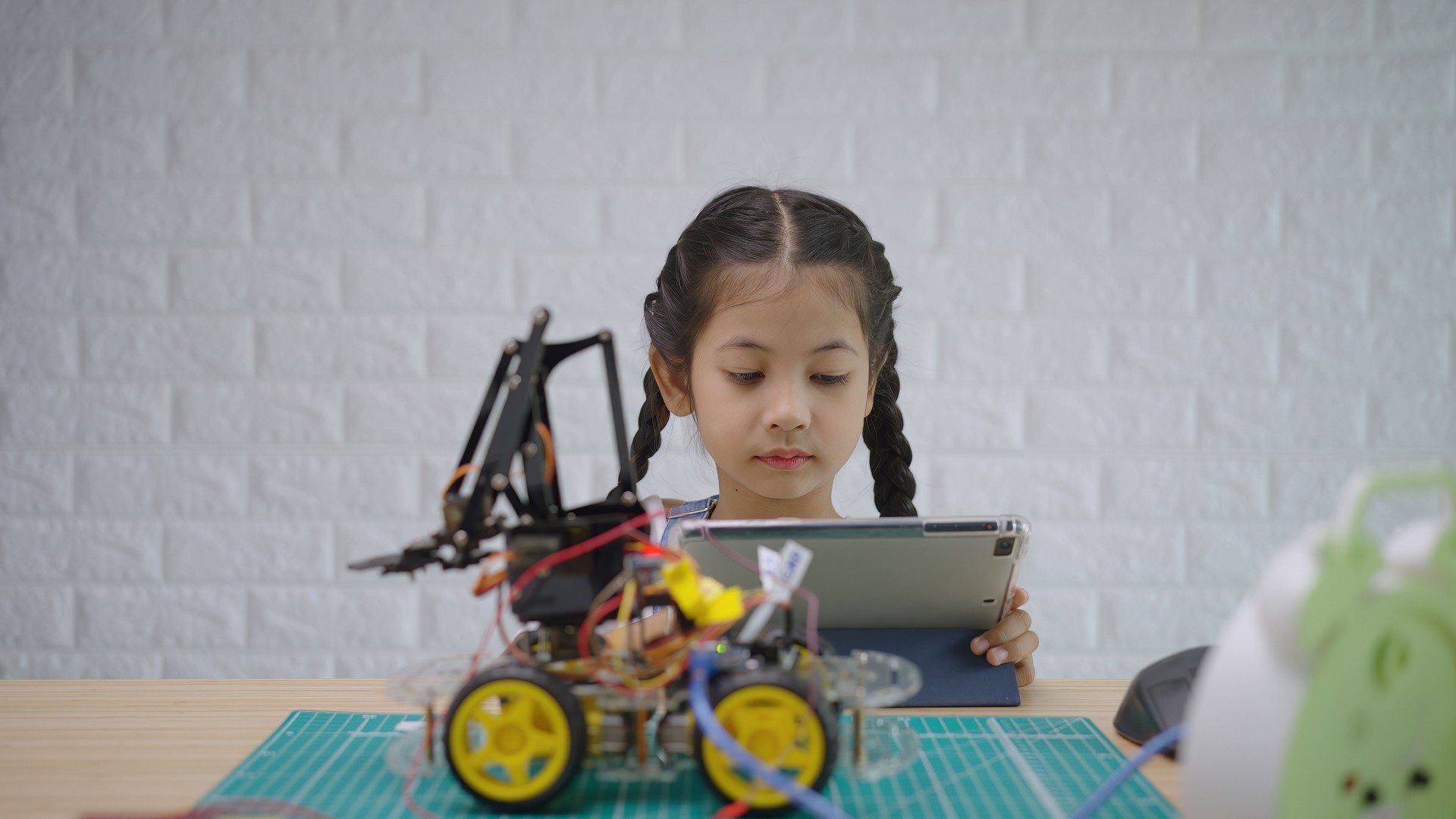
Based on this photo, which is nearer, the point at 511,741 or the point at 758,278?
the point at 511,741

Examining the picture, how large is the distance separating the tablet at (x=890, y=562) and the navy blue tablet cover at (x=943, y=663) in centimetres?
1

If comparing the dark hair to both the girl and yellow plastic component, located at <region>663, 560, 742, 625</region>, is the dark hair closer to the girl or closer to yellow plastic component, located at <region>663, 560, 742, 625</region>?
the girl

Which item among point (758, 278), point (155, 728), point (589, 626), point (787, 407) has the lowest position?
point (155, 728)

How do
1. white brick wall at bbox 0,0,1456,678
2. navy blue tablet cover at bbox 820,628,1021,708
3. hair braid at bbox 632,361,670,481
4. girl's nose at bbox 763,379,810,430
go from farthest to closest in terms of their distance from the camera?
white brick wall at bbox 0,0,1456,678, hair braid at bbox 632,361,670,481, girl's nose at bbox 763,379,810,430, navy blue tablet cover at bbox 820,628,1021,708

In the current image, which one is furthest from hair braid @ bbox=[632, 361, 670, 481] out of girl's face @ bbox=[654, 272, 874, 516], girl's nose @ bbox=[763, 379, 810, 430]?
girl's nose @ bbox=[763, 379, 810, 430]

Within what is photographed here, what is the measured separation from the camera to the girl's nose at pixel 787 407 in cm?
105

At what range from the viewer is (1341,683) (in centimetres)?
44

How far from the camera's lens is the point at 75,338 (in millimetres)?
1709

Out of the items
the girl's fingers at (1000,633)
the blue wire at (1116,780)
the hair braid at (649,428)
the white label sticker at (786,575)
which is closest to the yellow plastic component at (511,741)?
the white label sticker at (786,575)

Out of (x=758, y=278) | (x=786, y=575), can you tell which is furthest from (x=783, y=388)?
(x=786, y=575)

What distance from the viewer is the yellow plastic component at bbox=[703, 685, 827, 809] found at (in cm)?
54

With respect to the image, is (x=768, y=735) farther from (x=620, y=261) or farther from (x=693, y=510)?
(x=620, y=261)

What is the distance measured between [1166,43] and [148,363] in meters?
1.83

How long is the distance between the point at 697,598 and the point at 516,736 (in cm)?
13
